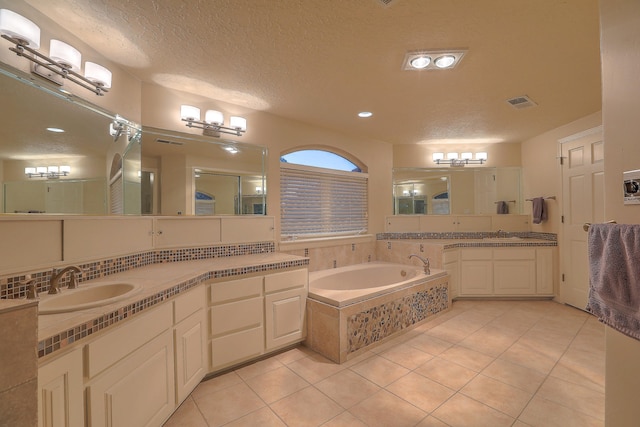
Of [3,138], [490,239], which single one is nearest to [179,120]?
[3,138]

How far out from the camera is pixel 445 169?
4262 millimetres

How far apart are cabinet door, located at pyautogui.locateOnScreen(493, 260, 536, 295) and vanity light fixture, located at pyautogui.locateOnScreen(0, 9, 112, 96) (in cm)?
472

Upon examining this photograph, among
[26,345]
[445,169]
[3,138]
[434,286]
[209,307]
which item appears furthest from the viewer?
[445,169]

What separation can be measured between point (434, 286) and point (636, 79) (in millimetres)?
2520

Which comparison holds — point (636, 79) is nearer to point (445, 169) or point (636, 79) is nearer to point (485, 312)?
point (485, 312)

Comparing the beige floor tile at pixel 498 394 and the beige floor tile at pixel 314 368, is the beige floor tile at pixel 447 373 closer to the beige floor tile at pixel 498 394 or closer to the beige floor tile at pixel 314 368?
the beige floor tile at pixel 498 394

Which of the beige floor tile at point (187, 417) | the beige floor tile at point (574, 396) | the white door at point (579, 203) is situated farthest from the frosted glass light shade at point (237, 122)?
the white door at point (579, 203)

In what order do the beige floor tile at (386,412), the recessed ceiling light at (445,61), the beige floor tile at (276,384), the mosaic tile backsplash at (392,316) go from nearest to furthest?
the beige floor tile at (386,412), the beige floor tile at (276,384), the recessed ceiling light at (445,61), the mosaic tile backsplash at (392,316)

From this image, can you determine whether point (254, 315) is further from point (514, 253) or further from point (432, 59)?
point (514, 253)

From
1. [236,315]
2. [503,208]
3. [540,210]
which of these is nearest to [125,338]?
[236,315]

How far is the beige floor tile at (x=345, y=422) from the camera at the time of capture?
1507 mm

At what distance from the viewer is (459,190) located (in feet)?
13.9

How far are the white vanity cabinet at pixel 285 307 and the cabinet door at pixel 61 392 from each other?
4.15 ft

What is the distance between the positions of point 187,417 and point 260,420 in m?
0.46
